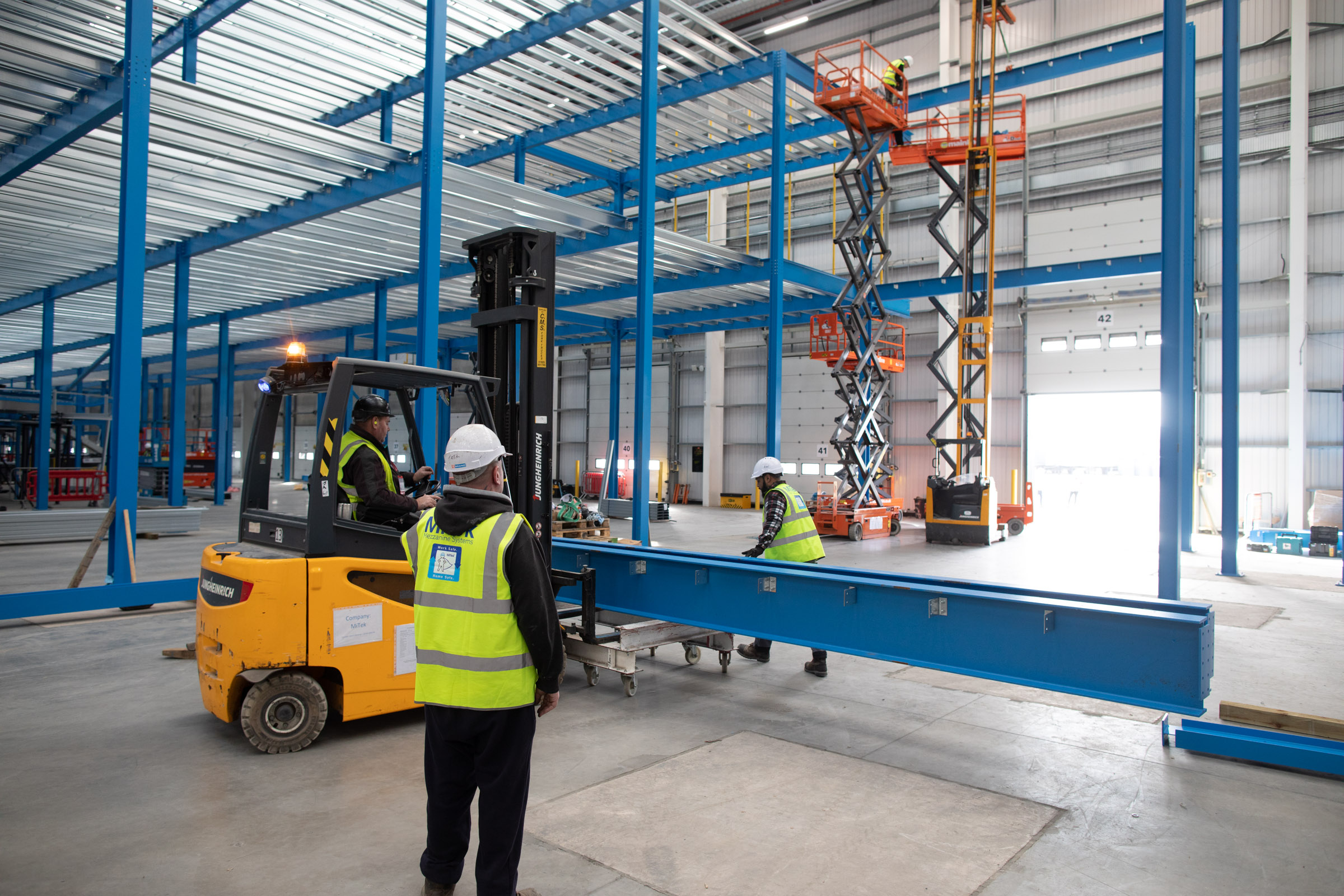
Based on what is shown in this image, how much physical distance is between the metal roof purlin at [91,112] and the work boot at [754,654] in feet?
26.5

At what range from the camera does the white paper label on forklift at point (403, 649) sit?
476 centimetres

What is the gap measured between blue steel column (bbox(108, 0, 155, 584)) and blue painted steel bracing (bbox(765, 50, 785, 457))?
8.73m

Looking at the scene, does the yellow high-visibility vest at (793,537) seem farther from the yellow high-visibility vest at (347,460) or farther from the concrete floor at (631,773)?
the yellow high-visibility vest at (347,460)

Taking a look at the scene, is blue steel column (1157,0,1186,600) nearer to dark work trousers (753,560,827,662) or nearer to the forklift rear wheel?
dark work trousers (753,560,827,662)

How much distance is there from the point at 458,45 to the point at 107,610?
9.06 metres

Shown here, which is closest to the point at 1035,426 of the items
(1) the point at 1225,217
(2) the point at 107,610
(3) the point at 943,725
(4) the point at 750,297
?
(4) the point at 750,297

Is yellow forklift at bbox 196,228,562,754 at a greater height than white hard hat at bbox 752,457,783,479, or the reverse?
white hard hat at bbox 752,457,783,479

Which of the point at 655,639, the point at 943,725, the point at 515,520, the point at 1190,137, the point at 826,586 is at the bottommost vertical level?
the point at 943,725

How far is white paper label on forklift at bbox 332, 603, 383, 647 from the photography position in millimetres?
4555

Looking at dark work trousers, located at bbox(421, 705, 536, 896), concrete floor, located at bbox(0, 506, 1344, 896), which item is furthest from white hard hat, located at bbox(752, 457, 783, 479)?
dark work trousers, located at bbox(421, 705, 536, 896)

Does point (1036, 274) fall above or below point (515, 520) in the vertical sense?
above

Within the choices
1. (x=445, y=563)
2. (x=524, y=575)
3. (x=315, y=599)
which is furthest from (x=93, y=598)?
(x=524, y=575)

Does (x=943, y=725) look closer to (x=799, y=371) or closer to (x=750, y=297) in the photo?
(x=750, y=297)

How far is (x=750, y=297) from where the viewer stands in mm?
20203
